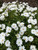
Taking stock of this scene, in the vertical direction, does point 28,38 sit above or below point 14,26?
below

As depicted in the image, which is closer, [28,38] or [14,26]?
[28,38]

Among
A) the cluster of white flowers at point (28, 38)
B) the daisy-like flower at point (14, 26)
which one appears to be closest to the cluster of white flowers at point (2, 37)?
the daisy-like flower at point (14, 26)

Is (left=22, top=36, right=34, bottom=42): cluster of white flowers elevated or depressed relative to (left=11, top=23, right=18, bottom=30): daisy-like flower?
depressed

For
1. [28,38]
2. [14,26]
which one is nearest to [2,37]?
[14,26]

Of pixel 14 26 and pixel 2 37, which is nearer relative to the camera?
pixel 2 37

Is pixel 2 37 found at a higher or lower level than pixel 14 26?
lower

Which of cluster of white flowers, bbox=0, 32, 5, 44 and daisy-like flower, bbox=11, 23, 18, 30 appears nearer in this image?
cluster of white flowers, bbox=0, 32, 5, 44

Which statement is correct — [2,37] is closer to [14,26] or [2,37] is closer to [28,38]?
[14,26]

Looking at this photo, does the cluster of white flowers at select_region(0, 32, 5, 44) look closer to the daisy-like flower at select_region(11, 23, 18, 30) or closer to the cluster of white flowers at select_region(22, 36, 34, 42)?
the daisy-like flower at select_region(11, 23, 18, 30)

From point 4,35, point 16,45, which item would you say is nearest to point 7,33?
point 4,35

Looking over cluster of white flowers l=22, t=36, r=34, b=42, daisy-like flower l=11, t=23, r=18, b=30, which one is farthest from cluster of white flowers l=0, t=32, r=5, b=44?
cluster of white flowers l=22, t=36, r=34, b=42

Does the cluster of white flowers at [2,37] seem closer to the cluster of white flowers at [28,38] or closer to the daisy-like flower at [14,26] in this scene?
the daisy-like flower at [14,26]

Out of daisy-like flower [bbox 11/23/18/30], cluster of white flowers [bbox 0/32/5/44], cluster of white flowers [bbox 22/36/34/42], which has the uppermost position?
daisy-like flower [bbox 11/23/18/30]
